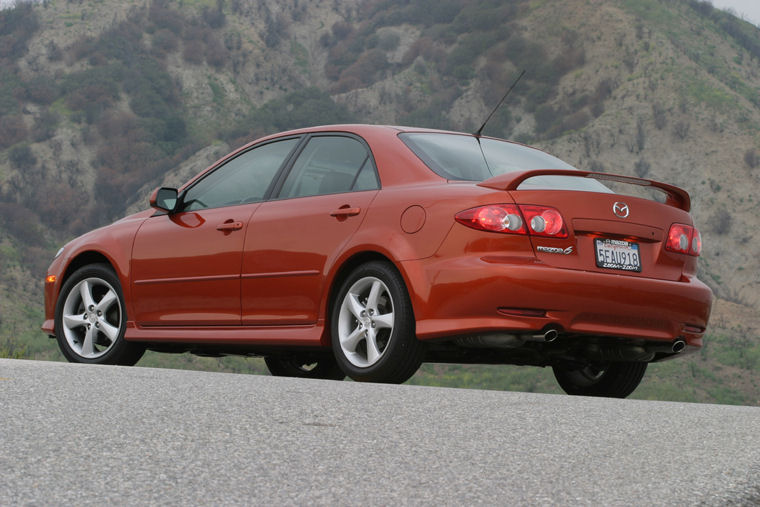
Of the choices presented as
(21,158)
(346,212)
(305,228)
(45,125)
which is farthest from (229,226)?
(45,125)

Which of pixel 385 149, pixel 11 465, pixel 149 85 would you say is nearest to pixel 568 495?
pixel 11 465

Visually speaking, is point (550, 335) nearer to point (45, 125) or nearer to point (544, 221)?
point (544, 221)

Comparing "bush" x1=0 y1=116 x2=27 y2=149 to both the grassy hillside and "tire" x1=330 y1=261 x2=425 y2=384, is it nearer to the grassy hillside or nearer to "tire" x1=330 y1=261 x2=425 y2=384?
the grassy hillside

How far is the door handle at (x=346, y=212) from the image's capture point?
6329 mm

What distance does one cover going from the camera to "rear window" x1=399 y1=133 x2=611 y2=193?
627cm

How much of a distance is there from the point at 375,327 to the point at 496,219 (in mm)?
993

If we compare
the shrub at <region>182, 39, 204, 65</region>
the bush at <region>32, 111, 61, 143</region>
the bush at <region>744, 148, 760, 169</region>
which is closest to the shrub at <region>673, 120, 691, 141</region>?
the bush at <region>744, 148, 760, 169</region>

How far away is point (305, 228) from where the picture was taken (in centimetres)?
663

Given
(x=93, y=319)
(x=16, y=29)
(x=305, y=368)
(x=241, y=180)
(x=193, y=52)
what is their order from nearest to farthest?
(x=241, y=180) < (x=93, y=319) < (x=305, y=368) < (x=16, y=29) < (x=193, y=52)

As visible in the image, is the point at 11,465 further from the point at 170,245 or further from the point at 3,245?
the point at 3,245

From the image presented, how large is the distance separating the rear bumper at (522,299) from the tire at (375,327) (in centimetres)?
14

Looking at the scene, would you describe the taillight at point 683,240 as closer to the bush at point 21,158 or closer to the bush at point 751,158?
the bush at point 751,158

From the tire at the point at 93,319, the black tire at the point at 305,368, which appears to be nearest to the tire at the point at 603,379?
the black tire at the point at 305,368

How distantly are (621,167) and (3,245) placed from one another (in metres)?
34.1
